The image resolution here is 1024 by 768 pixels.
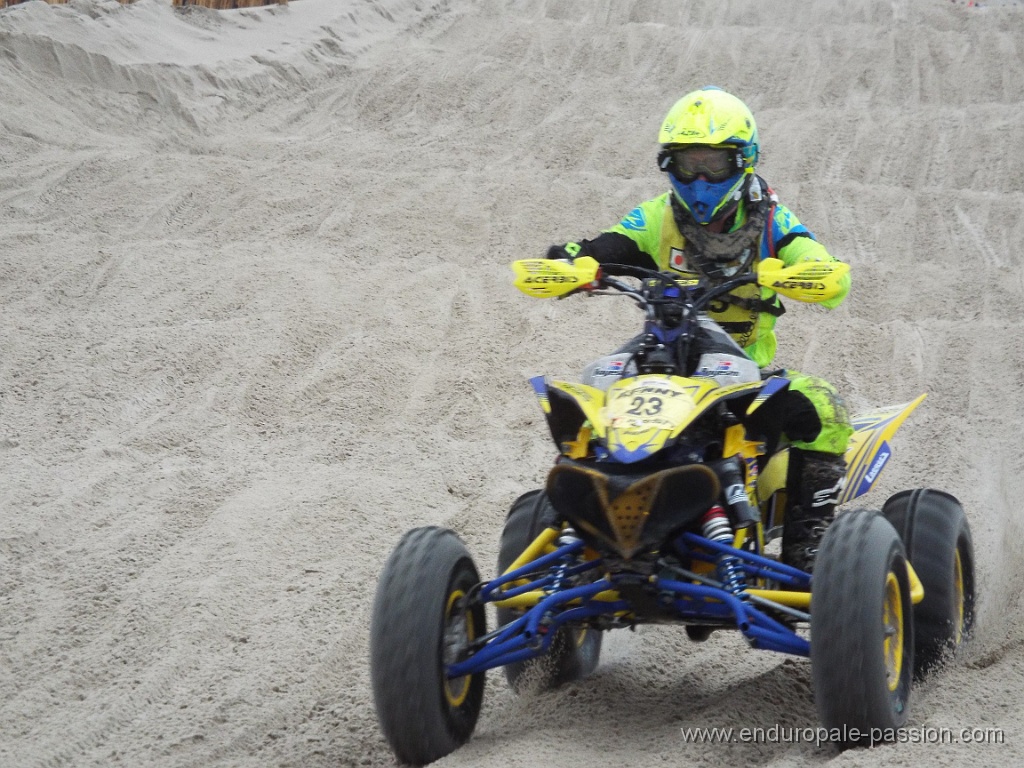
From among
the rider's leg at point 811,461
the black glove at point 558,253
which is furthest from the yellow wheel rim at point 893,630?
the black glove at point 558,253

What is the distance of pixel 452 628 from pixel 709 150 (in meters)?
2.00

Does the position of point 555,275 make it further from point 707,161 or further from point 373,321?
point 373,321

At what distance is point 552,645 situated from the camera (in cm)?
446

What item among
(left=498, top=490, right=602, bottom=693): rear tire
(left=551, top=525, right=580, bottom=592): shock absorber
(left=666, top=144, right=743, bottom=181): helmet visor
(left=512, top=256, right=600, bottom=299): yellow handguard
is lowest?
(left=498, top=490, right=602, bottom=693): rear tire

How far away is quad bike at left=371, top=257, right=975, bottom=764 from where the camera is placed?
3439 mm

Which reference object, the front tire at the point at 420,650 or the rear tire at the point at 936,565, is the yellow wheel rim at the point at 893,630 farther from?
the front tire at the point at 420,650

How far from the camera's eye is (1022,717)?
371 centimetres

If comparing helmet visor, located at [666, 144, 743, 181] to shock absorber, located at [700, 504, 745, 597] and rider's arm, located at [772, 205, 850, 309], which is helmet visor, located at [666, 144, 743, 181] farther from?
shock absorber, located at [700, 504, 745, 597]

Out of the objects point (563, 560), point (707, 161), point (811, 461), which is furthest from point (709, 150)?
point (563, 560)

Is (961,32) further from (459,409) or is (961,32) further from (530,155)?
(459,409)

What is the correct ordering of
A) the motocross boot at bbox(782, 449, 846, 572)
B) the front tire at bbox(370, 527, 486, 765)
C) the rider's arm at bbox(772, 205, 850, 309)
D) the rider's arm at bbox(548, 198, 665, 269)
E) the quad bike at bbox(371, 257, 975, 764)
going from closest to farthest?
the quad bike at bbox(371, 257, 975, 764), the front tire at bbox(370, 527, 486, 765), the motocross boot at bbox(782, 449, 846, 572), the rider's arm at bbox(772, 205, 850, 309), the rider's arm at bbox(548, 198, 665, 269)

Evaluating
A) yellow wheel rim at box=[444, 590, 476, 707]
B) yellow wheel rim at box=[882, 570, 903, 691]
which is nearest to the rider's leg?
yellow wheel rim at box=[882, 570, 903, 691]

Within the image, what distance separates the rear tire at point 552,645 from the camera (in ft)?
14.8

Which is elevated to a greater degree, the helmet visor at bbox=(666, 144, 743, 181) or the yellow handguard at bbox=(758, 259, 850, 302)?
the helmet visor at bbox=(666, 144, 743, 181)
